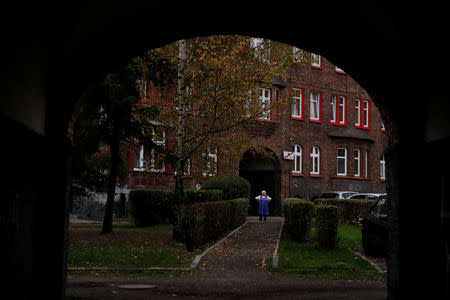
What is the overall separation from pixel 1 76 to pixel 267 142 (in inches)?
1098

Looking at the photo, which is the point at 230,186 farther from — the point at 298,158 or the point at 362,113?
the point at 362,113

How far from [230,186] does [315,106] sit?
41.2 ft

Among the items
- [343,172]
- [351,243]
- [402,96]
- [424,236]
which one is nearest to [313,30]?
[402,96]

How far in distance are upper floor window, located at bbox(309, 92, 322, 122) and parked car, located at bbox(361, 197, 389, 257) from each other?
22.1 metres

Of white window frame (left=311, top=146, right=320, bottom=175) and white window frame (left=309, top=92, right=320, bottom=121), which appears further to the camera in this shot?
white window frame (left=309, top=92, right=320, bottom=121)

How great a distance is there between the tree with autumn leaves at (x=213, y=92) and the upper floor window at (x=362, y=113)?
19.5m

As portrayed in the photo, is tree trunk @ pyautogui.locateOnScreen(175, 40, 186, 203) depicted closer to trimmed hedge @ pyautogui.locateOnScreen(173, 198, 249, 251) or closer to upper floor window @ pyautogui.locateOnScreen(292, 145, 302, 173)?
trimmed hedge @ pyautogui.locateOnScreen(173, 198, 249, 251)

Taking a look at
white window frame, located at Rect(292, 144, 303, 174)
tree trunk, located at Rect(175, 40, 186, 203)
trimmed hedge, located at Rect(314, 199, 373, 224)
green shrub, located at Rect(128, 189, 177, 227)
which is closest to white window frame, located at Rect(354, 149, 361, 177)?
white window frame, located at Rect(292, 144, 303, 174)

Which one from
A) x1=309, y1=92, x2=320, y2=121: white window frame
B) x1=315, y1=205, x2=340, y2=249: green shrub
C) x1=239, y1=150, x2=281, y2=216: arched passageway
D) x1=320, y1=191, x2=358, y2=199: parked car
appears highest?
x1=309, y1=92, x2=320, y2=121: white window frame

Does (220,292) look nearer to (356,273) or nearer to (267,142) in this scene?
(356,273)

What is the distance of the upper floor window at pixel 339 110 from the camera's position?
38125 mm

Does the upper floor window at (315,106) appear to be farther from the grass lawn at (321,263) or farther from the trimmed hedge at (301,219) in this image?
the grass lawn at (321,263)

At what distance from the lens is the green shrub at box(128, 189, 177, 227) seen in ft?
76.7

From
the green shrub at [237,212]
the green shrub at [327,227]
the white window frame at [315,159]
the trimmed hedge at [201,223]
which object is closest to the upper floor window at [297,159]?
the white window frame at [315,159]
